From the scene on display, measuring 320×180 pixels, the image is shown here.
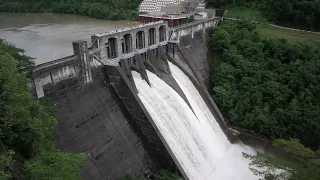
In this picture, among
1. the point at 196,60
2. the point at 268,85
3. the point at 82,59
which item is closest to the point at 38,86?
the point at 82,59

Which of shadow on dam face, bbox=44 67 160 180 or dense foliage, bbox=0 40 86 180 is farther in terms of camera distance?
shadow on dam face, bbox=44 67 160 180

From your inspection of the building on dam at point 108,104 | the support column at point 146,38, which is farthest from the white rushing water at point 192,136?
the support column at point 146,38

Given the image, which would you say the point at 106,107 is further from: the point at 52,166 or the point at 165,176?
the point at 52,166

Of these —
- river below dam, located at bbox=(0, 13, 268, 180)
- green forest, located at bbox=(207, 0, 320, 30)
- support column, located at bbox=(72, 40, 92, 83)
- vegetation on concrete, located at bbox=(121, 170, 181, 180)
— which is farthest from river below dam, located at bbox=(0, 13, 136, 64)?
green forest, located at bbox=(207, 0, 320, 30)

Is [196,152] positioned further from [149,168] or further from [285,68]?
[285,68]

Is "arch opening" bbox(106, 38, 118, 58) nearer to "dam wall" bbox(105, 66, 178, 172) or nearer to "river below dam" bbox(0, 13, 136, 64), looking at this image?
"dam wall" bbox(105, 66, 178, 172)

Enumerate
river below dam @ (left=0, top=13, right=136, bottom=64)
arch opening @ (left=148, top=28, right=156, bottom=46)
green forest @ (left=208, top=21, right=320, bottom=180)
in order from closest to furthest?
green forest @ (left=208, top=21, right=320, bottom=180), arch opening @ (left=148, top=28, right=156, bottom=46), river below dam @ (left=0, top=13, right=136, bottom=64)

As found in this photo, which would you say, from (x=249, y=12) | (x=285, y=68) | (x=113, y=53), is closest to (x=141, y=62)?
(x=113, y=53)
